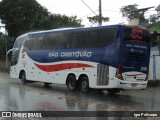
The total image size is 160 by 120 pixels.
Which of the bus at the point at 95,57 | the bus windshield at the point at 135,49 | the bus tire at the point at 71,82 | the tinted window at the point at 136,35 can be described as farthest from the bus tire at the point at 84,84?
the tinted window at the point at 136,35

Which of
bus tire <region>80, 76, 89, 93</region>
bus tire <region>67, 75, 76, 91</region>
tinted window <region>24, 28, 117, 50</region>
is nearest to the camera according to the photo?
tinted window <region>24, 28, 117, 50</region>

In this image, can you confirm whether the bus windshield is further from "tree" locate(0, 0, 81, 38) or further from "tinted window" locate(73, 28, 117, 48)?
"tree" locate(0, 0, 81, 38)

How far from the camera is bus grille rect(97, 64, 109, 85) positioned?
16031mm

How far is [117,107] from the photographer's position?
41.0ft

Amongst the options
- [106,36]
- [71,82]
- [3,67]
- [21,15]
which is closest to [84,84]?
[71,82]

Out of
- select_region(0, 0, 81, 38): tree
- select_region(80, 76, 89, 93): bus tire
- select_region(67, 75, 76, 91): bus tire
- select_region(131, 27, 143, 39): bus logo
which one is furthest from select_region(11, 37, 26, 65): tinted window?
select_region(0, 0, 81, 38): tree

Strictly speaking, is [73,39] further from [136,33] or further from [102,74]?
[136,33]

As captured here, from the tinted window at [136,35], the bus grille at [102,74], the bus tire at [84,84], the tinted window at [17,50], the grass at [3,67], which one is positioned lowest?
the grass at [3,67]

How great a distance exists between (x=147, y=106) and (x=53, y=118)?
15.4ft

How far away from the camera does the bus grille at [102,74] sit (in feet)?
52.6

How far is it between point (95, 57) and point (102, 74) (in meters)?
0.95

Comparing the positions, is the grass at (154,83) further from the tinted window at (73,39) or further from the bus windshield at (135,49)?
the tinted window at (73,39)

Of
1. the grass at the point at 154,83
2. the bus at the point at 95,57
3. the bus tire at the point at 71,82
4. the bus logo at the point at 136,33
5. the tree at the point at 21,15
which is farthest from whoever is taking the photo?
the tree at the point at 21,15

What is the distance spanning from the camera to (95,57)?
55.0 feet
